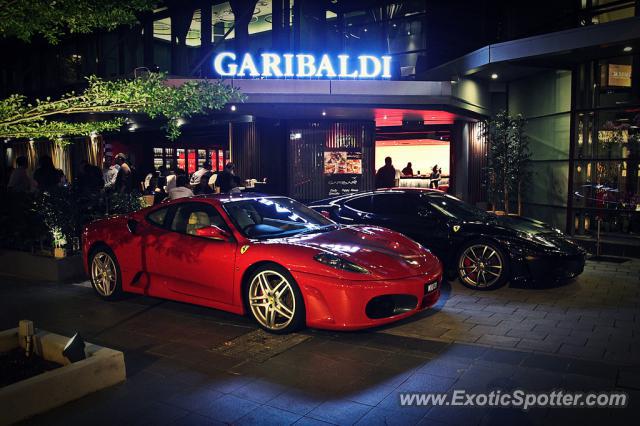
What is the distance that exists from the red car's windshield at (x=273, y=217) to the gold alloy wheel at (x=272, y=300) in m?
0.62

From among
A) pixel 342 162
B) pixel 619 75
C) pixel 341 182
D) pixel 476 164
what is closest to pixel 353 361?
pixel 619 75

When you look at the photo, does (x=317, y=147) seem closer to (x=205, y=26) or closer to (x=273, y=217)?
(x=205, y=26)

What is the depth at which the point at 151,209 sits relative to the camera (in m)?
7.01

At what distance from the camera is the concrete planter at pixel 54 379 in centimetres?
368

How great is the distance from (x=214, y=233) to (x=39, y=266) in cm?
421

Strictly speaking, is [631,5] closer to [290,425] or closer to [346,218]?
[346,218]

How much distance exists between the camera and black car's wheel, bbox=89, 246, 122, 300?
7.06 meters

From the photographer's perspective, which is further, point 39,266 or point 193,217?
point 39,266

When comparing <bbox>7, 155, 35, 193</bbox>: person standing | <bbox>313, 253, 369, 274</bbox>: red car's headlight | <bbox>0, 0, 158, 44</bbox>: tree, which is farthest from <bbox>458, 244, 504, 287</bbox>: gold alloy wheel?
<bbox>7, 155, 35, 193</bbox>: person standing

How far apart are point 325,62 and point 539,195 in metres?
6.56

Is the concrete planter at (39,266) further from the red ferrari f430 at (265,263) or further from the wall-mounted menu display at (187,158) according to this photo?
the wall-mounted menu display at (187,158)

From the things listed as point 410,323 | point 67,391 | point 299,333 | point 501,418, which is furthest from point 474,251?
point 67,391

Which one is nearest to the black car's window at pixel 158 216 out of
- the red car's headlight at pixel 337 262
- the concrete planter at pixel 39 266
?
the concrete planter at pixel 39 266

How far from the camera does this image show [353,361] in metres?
4.82
